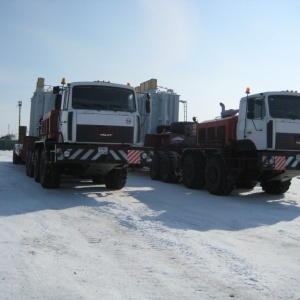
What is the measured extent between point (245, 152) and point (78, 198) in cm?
477

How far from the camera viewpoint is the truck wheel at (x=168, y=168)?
14234mm

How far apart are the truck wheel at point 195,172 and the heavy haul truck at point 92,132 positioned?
2612mm

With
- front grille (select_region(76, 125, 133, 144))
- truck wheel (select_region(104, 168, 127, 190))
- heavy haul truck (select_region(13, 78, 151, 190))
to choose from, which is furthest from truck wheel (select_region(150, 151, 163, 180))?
front grille (select_region(76, 125, 133, 144))

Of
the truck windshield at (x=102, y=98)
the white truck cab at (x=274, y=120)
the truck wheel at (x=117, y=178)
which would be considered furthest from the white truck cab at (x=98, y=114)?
the white truck cab at (x=274, y=120)

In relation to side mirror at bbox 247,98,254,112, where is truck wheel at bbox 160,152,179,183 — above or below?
below

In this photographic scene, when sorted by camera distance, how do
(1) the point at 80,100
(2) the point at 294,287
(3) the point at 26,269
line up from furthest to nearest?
(1) the point at 80,100
(3) the point at 26,269
(2) the point at 294,287

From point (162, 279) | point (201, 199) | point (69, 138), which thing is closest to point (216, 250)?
point (162, 279)

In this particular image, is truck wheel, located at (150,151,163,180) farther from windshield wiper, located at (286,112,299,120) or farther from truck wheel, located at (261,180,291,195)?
windshield wiper, located at (286,112,299,120)

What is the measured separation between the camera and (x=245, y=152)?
10.7m

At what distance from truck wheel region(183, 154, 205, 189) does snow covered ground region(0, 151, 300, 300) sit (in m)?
3.23

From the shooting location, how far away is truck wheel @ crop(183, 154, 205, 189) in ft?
40.2

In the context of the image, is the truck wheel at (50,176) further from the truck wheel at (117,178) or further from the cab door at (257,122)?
the cab door at (257,122)

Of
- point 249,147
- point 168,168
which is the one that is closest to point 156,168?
point 168,168

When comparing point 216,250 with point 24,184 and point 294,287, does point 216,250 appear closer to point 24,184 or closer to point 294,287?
point 294,287
